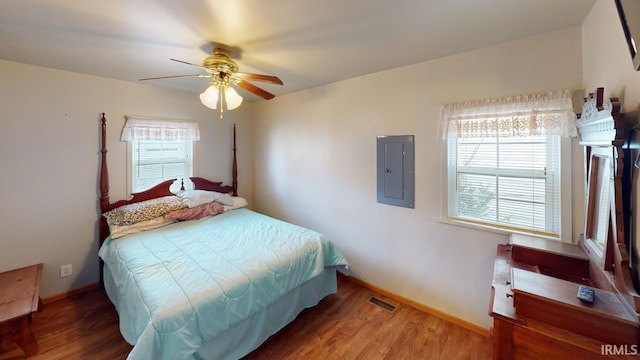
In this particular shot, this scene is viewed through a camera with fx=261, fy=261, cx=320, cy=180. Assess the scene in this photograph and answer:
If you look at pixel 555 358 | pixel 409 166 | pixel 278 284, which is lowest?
pixel 278 284

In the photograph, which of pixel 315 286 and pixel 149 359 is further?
pixel 315 286

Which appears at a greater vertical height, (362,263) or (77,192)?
(77,192)

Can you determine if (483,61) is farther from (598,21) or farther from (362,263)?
(362,263)

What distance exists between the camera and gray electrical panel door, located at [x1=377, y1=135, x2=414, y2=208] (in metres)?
2.56

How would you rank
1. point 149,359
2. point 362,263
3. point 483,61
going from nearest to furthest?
point 149,359 < point 483,61 < point 362,263

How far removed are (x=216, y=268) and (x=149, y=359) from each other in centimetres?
64

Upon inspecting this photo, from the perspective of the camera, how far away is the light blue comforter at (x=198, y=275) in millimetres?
1505

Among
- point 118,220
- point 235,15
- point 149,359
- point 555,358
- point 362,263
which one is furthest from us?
point 362,263

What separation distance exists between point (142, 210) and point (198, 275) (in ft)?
4.94

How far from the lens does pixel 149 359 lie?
140 centimetres

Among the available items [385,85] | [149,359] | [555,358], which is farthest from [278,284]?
[385,85]

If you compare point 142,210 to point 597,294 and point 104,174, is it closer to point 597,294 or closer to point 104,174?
point 104,174

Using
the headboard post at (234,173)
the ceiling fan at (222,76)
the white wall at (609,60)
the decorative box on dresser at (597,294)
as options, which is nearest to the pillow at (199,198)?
the headboard post at (234,173)

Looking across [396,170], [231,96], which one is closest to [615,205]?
[396,170]
